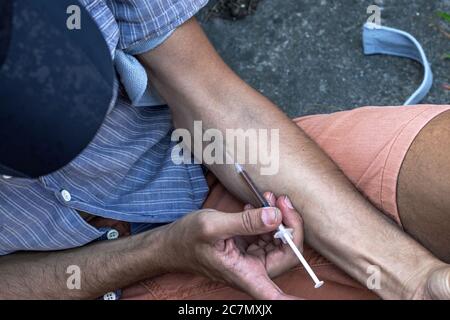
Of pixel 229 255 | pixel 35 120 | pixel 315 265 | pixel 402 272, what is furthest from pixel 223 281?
pixel 35 120

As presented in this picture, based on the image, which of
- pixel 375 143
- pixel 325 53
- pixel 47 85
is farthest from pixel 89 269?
pixel 325 53

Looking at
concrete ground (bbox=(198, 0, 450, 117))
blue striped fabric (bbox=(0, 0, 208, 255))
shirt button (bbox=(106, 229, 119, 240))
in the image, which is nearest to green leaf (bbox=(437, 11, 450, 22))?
concrete ground (bbox=(198, 0, 450, 117))

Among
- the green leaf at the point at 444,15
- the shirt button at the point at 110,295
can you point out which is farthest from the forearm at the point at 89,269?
the green leaf at the point at 444,15

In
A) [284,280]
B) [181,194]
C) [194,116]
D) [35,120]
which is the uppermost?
[35,120]

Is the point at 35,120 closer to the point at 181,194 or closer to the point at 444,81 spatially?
the point at 181,194

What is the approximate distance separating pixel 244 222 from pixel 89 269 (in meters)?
0.38

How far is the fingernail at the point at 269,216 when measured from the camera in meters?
1.20

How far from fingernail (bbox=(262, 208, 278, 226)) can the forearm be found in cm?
26

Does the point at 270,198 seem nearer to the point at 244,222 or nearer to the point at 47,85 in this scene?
the point at 244,222

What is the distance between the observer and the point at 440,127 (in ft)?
4.26
